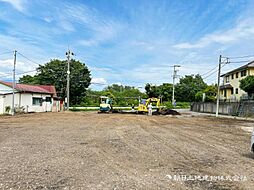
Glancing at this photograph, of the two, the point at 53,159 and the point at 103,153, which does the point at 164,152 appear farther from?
the point at 53,159

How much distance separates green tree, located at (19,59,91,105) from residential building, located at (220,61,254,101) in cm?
2975

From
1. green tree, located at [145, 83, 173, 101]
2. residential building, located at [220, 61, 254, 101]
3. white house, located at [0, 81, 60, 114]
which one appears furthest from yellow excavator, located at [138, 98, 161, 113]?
green tree, located at [145, 83, 173, 101]

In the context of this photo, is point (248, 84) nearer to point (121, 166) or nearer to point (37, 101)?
point (37, 101)

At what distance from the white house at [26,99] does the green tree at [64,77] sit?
14.5 meters

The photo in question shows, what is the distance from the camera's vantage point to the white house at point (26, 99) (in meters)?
33.3

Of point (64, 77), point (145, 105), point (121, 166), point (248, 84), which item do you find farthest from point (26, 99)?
point (121, 166)

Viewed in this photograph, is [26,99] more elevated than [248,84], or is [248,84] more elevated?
[248,84]

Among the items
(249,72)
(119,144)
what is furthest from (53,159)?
(249,72)

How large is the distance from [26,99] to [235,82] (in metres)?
36.8

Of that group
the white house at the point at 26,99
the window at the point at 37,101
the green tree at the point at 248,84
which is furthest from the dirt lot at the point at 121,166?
the green tree at the point at 248,84

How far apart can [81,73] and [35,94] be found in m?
22.9

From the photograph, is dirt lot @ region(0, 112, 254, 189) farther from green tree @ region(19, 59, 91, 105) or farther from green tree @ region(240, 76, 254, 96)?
green tree @ region(19, 59, 91, 105)

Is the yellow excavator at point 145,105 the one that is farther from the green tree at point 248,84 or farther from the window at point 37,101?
the window at point 37,101

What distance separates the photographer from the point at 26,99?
36.2 meters
